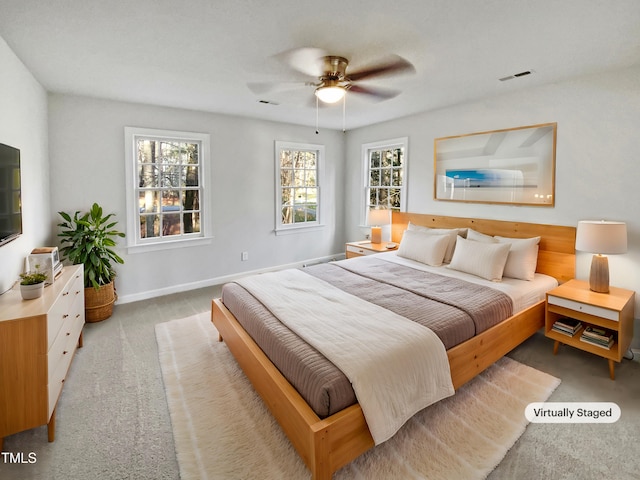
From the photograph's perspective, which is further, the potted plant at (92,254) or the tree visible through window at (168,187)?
the tree visible through window at (168,187)

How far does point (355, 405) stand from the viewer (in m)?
1.68

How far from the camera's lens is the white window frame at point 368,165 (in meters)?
4.82

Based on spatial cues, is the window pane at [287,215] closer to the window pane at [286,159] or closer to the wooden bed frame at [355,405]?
the window pane at [286,159]

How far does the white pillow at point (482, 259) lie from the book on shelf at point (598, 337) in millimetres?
759

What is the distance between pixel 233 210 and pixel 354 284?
2601mm

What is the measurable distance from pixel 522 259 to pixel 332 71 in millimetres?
2498

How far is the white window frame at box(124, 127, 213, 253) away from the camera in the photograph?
404 cm

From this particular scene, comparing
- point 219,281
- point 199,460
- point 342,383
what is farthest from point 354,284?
point 219,281

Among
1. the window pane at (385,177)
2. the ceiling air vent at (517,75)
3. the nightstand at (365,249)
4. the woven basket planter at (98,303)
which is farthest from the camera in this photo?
the window pane at (385,177)

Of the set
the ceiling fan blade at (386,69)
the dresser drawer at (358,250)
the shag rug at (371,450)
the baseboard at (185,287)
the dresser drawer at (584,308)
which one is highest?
the ceiling fan blade at (386,69)

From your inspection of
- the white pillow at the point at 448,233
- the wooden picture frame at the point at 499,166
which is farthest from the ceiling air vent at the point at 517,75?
the white pillow at the point at 448,233

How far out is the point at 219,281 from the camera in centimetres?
491

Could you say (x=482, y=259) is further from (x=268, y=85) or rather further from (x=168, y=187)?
(x=168, y=187)

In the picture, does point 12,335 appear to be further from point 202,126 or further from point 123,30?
point 202,126
